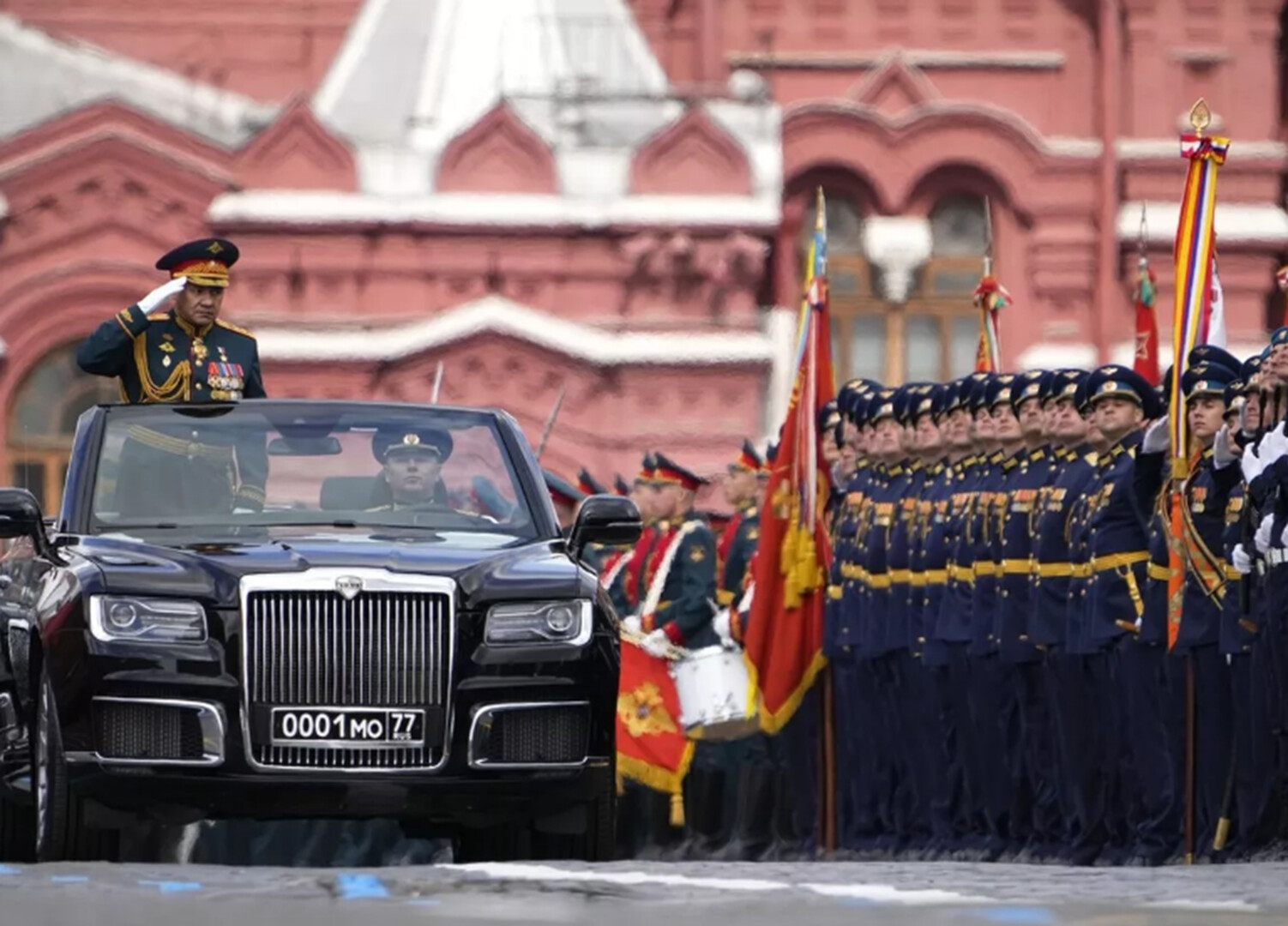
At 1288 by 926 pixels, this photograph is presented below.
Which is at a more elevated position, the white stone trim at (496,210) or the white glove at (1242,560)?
the white stone trim at (496,210)

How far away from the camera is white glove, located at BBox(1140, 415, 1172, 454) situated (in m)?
13.5

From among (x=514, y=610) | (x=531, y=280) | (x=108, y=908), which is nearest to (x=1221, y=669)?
(x=514, y=610)

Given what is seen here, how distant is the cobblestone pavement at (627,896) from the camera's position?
7.88 meters

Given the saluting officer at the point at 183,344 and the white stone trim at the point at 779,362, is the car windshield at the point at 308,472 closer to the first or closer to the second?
the saluting officer at the point at 183,344

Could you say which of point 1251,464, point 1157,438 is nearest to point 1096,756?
point 1157,438

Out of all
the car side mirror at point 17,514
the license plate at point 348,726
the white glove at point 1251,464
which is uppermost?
the white glove at point 1251,464

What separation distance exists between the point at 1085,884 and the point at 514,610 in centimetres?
196

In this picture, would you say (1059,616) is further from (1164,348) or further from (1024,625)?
(1164,348)

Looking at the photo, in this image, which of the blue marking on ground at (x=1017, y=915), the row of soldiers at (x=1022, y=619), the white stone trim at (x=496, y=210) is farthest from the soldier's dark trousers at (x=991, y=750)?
the white stone trim at (x=496, y=210)

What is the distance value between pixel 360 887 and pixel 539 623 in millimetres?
1856

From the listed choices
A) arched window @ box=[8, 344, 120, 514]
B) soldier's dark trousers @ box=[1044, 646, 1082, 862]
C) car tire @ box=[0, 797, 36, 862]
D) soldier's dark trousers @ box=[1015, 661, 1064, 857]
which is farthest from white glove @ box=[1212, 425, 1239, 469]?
arched window @ box=[8, 344, 120, 514]

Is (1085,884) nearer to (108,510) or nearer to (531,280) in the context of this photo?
(108,510)

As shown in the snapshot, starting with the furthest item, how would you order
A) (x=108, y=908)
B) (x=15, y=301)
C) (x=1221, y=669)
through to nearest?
(x=15, y=301), (x=1221, y=669), (x=108, y=908)

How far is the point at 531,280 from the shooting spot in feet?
101
